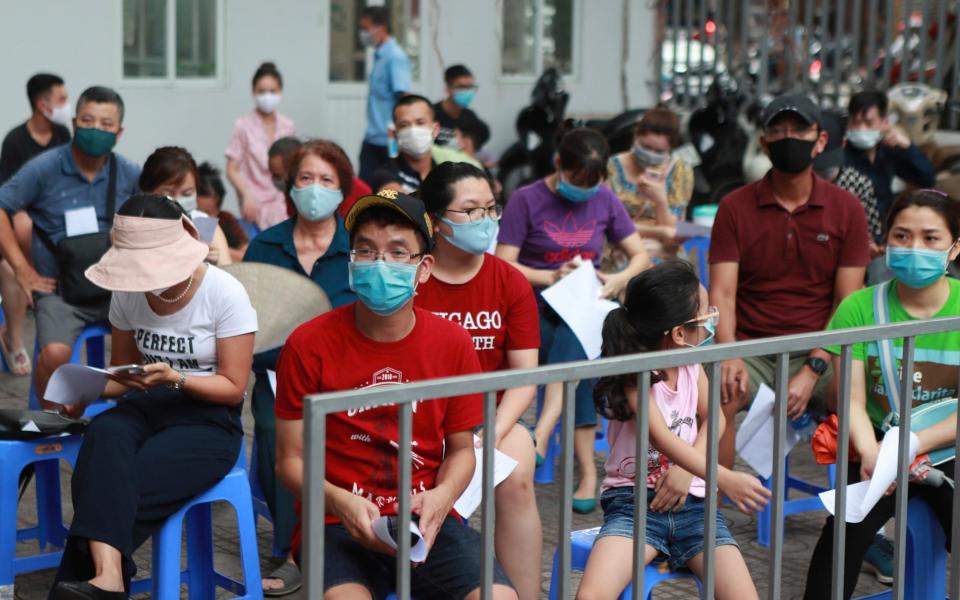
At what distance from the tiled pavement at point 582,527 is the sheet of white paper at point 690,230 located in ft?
4.93

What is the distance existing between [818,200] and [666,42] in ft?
33.6

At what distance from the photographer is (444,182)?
4625 mm

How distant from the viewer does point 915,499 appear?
13.6ft

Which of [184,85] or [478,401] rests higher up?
[184,85]

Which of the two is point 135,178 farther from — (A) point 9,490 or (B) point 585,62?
(B) point 585,62

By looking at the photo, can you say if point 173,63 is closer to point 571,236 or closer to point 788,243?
point 571,236

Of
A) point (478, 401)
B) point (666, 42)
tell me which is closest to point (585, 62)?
point (666, 42)

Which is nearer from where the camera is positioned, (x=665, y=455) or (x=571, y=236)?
(x=665, y=455)

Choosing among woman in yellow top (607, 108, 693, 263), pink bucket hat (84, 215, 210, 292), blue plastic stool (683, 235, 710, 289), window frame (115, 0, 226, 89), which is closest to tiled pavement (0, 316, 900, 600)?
pink bucket hat (84, 215, 210, 292)

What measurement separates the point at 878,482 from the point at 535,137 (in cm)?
997

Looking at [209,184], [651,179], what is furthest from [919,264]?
[209,184]

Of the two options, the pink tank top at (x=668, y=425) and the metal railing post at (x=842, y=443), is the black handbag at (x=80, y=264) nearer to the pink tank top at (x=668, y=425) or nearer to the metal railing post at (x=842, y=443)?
the pink tank top at (x=668, y=425)

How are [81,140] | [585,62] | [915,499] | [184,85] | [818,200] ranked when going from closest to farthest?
[915,499] < [818,200] < [81,140] < [184,85] < [585,62]

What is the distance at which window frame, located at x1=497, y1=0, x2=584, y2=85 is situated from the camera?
13984 mm
